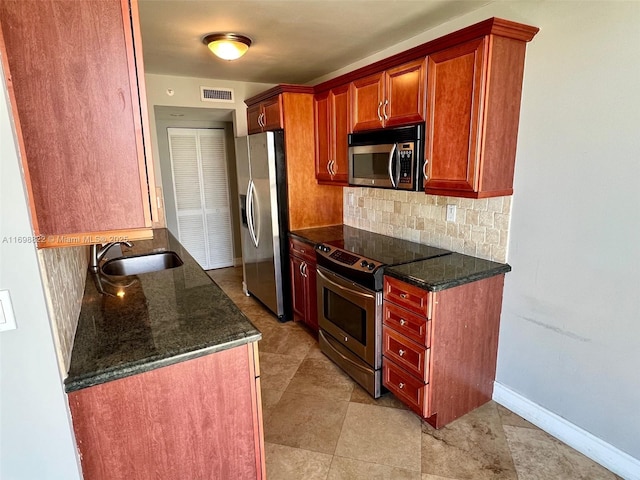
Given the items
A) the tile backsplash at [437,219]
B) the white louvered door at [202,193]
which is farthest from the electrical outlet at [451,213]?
the white louvered door at [202,193]

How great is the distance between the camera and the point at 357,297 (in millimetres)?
2438

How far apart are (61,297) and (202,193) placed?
432cm

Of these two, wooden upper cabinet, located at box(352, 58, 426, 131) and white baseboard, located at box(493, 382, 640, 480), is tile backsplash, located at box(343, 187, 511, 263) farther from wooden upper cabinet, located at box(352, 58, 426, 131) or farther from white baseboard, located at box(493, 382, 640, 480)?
white baseboard, located at box(493, 382, 640, 480)

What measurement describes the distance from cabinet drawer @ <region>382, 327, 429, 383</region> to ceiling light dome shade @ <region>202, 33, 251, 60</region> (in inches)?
86.5

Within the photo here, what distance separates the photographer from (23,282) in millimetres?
980

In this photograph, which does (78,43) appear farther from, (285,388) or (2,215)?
(285,388)

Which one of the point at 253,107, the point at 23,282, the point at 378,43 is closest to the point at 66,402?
the point at 23,282

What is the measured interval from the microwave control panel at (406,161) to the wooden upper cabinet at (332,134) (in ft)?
2.16

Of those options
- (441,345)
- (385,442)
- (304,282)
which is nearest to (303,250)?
(304,282)

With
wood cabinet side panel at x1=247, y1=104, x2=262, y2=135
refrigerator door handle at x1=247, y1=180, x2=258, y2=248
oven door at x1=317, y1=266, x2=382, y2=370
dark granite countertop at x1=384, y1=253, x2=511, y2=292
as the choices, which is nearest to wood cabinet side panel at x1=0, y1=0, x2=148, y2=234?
dark granite countertop at x1=384, y1=253, x2=511, y2=292

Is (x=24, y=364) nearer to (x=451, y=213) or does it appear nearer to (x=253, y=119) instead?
(x=451, y=213)

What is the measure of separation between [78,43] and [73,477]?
1283mm

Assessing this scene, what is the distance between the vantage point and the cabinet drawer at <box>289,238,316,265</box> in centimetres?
315

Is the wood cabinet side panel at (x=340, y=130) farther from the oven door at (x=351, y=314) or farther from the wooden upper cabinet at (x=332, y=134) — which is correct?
the oven door at (x=351, y=314)
